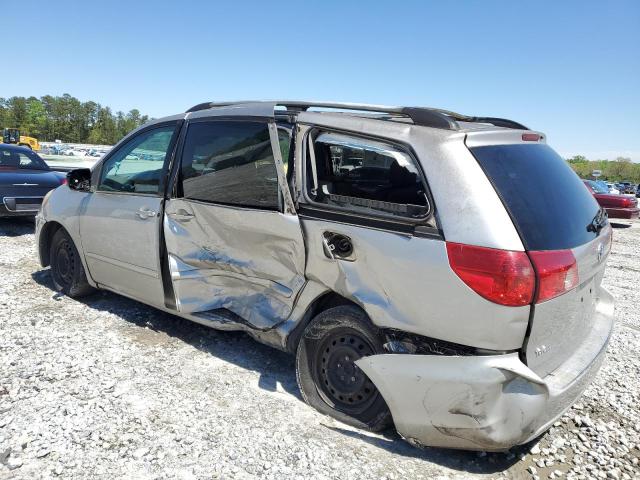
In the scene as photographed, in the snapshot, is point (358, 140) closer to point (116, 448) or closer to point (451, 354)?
point (451, 354)

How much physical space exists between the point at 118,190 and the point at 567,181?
3548 millimetres

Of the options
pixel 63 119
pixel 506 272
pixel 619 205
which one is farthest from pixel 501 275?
pixel 63 119

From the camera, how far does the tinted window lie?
3238mm

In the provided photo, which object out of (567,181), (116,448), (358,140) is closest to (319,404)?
(116,448)

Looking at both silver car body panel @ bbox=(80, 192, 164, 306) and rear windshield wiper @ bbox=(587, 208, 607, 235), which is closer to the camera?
rear windshield wiper @ bbox=(587, 208, 607, 235)

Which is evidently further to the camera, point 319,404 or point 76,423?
point 319,404

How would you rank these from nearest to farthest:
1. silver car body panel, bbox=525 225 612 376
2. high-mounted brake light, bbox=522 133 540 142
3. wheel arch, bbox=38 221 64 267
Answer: silver car body panel, bbox=525 225 612 376 → high-mounted brake light, bbox=522 133 540 142 → wheel arch, bbox=38 221 64 267

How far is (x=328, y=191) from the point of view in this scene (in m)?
3.11

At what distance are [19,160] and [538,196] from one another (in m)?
9.45

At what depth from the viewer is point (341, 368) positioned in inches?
115

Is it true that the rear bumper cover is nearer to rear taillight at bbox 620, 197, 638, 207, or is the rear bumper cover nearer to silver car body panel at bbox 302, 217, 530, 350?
silver car body panel at bbox 302, 217, 530, 350

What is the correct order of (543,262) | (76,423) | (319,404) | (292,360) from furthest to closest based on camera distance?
(292,360) < (319,404) < (76,423) < (543,262)

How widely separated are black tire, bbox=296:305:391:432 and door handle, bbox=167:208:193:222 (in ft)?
4.34

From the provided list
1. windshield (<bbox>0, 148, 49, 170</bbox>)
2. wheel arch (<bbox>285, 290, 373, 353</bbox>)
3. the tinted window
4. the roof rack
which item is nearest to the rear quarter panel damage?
wheel arch (<bbox>285, 290, 373, 353</bbox>)
